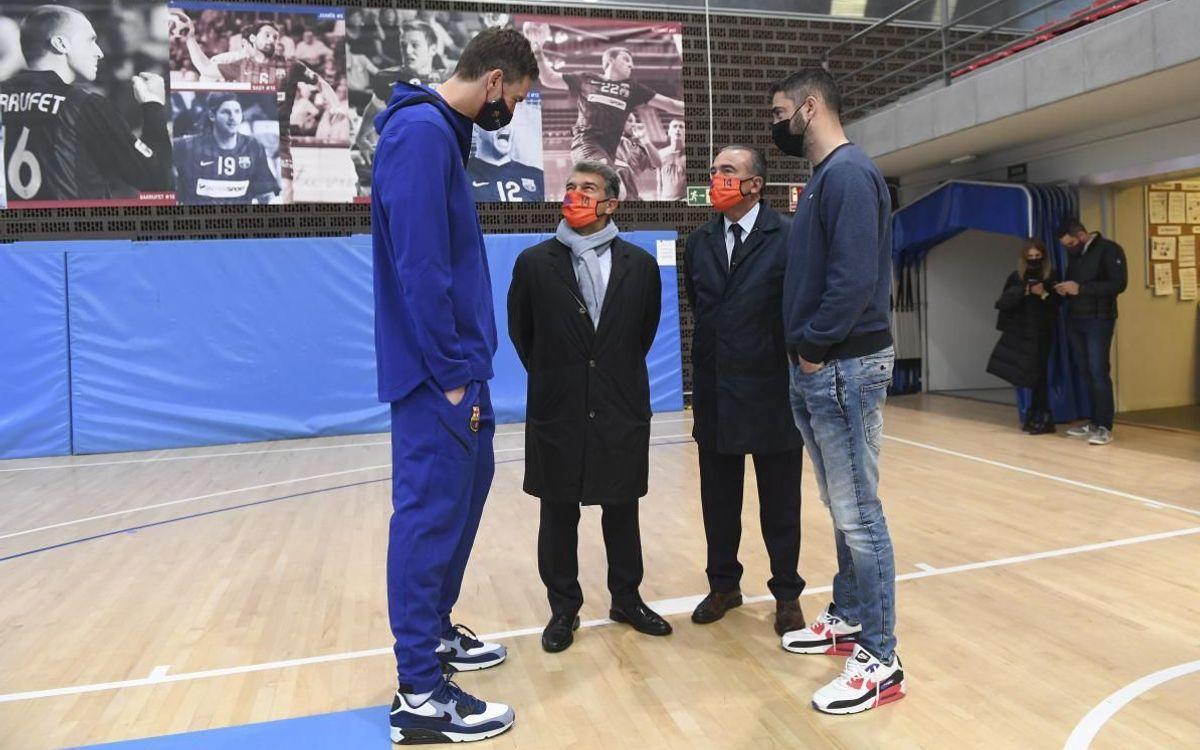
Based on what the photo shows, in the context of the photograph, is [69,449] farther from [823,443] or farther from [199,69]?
[823,443]

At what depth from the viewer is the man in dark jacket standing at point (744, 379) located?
2.94 m

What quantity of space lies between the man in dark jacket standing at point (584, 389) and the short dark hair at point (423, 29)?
6480 mm

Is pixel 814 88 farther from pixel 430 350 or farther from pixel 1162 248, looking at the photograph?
pixel 1162 248

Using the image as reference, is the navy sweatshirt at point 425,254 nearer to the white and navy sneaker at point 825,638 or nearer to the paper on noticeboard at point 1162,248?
the white and navy sneaker at point 825,638

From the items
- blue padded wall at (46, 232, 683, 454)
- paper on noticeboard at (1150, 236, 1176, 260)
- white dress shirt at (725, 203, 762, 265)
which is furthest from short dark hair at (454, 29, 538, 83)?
paper on noticeboard at (1150, 236, 1176, 260)

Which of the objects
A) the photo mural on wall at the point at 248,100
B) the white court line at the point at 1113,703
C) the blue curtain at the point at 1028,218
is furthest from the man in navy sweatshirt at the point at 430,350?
the photo mural on wall at the point at 248,100

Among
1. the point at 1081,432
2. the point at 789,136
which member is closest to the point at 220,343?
the point at 789,136

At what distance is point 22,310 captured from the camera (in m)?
7.42

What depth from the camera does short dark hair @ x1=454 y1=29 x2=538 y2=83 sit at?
2359 millimetres

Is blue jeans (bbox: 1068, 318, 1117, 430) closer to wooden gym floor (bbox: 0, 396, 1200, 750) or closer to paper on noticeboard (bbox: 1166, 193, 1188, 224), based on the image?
wooden gym floor (bbox: 0, 396, 1200, 750)

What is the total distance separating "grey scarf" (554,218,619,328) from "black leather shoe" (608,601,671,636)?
3.21 feet

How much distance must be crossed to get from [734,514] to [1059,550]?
1659mm

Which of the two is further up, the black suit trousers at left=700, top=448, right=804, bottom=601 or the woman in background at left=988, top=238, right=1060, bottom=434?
the woman in background at left=988, top=238, right=1060, bottom=434

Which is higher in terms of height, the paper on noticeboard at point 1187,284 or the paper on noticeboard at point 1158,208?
the paper on noticeboard at point 1158,208
